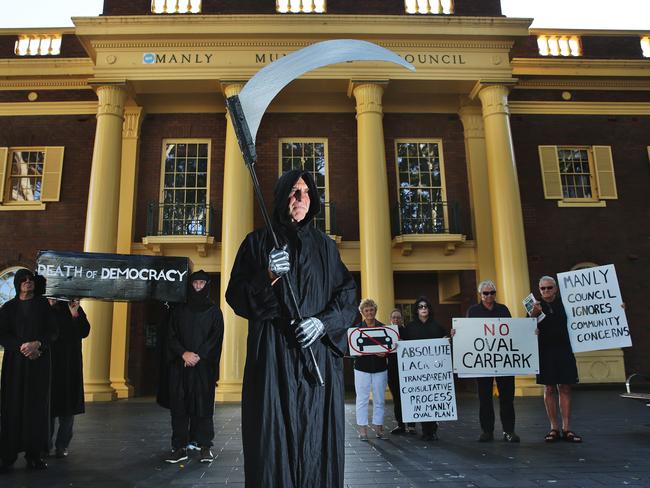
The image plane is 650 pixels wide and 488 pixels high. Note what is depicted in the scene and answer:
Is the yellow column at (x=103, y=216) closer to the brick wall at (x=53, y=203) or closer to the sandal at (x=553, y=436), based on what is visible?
the brick wall at (x=53, y=203)

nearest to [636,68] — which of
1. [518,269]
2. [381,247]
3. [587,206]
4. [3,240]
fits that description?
[587,206]

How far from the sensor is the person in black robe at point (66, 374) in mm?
5840

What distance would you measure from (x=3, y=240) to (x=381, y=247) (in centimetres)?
1090

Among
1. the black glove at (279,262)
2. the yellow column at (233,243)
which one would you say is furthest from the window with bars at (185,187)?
the black glove at (279,262)

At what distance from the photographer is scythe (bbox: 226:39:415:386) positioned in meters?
2.69

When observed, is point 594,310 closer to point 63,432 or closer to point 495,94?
point 63,432

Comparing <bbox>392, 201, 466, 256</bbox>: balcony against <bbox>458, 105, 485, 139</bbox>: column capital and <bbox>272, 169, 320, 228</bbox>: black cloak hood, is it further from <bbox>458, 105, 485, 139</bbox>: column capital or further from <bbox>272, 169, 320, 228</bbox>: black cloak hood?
<bbox>272, 169, 320, 228</bbox>: black cloak hood

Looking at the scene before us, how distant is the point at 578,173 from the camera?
16234mm

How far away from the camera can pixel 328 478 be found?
251cm

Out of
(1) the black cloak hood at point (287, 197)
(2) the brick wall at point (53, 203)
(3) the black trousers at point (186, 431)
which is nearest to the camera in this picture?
(1) the black cloak hood at point (287, 197)

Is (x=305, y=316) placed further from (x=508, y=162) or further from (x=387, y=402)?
(x=508, y=162)

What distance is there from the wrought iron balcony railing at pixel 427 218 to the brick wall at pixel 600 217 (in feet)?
7.52

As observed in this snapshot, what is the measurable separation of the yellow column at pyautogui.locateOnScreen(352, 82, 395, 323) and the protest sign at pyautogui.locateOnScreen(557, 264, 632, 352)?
6.13 m

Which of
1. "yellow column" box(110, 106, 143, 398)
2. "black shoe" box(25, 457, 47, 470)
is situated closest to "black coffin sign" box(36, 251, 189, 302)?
"black shoe" box(25, 457, 47, 470)
